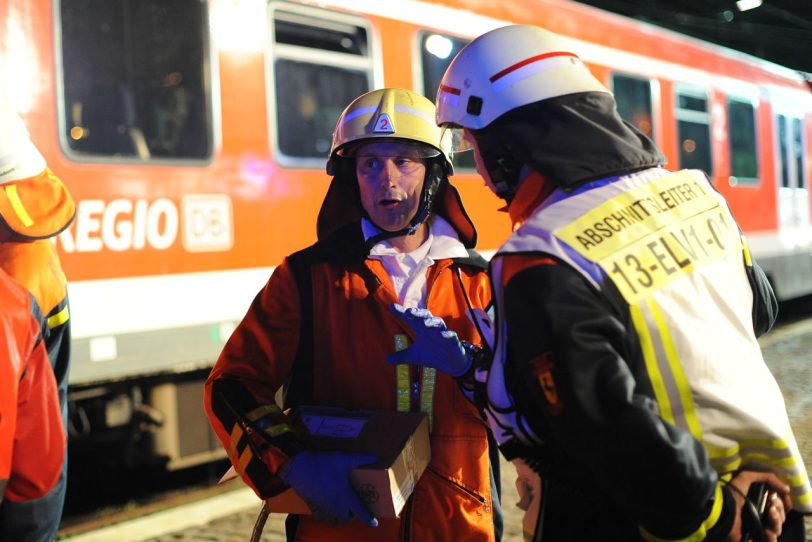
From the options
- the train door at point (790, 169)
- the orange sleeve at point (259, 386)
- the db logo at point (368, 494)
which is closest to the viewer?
the db logo at point (368, 494)

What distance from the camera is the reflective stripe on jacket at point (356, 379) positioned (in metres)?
2.23

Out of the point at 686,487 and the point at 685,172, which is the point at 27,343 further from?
the point at 685,172

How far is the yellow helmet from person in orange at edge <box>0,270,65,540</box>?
114cm

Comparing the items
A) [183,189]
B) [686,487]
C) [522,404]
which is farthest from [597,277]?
[183,189]

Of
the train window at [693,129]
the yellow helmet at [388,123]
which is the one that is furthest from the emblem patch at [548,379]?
the train window at [693,129]

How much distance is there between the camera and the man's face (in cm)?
258

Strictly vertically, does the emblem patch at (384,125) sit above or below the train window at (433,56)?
below

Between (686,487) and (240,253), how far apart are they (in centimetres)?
420

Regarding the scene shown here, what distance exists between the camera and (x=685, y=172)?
191 cm

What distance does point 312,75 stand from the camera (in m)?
5.82

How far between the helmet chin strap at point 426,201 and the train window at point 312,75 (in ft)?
10.1

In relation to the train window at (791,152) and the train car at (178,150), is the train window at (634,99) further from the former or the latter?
the train window at (791,152)

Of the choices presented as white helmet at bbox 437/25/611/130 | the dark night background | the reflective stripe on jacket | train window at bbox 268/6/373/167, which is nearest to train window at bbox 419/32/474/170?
train window at bbox 268/6/373/167

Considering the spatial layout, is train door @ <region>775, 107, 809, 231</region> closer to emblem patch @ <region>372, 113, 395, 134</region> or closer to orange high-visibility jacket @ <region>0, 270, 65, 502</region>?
emblem patch @ <region>372, 113, 395, 134</region>
